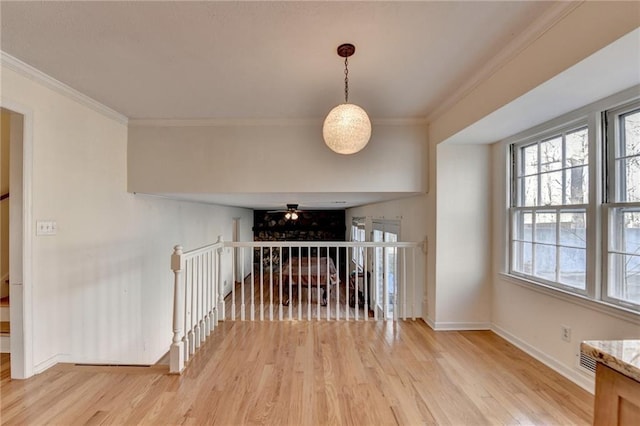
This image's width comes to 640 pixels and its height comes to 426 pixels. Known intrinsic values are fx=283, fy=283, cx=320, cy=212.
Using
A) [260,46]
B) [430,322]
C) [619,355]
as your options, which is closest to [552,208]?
[430,322]

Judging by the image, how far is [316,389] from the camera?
1.90 metres

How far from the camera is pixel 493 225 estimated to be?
2928 mm

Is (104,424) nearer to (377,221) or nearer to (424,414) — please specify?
(424,414)

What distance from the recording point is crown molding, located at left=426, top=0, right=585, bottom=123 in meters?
1.48

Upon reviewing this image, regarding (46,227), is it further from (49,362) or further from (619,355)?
(619,355)

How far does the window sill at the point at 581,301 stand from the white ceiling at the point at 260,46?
177 cm

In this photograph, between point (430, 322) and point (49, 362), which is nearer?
point (49, 362)

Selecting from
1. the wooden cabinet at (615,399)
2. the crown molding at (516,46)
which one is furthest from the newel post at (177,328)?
the crown molding at (516,46)

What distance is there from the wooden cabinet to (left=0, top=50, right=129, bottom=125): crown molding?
11.6ft

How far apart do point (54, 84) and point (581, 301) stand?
14.0ft

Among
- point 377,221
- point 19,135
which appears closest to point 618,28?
point 19,135

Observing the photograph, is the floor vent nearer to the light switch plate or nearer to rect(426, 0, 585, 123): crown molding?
rect(426, 0, 585, 123): crown molding

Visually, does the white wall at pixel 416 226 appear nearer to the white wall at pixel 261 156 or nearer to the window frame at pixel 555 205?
the white wall at pixel 261 156

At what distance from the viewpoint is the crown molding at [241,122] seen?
10.2 feet
